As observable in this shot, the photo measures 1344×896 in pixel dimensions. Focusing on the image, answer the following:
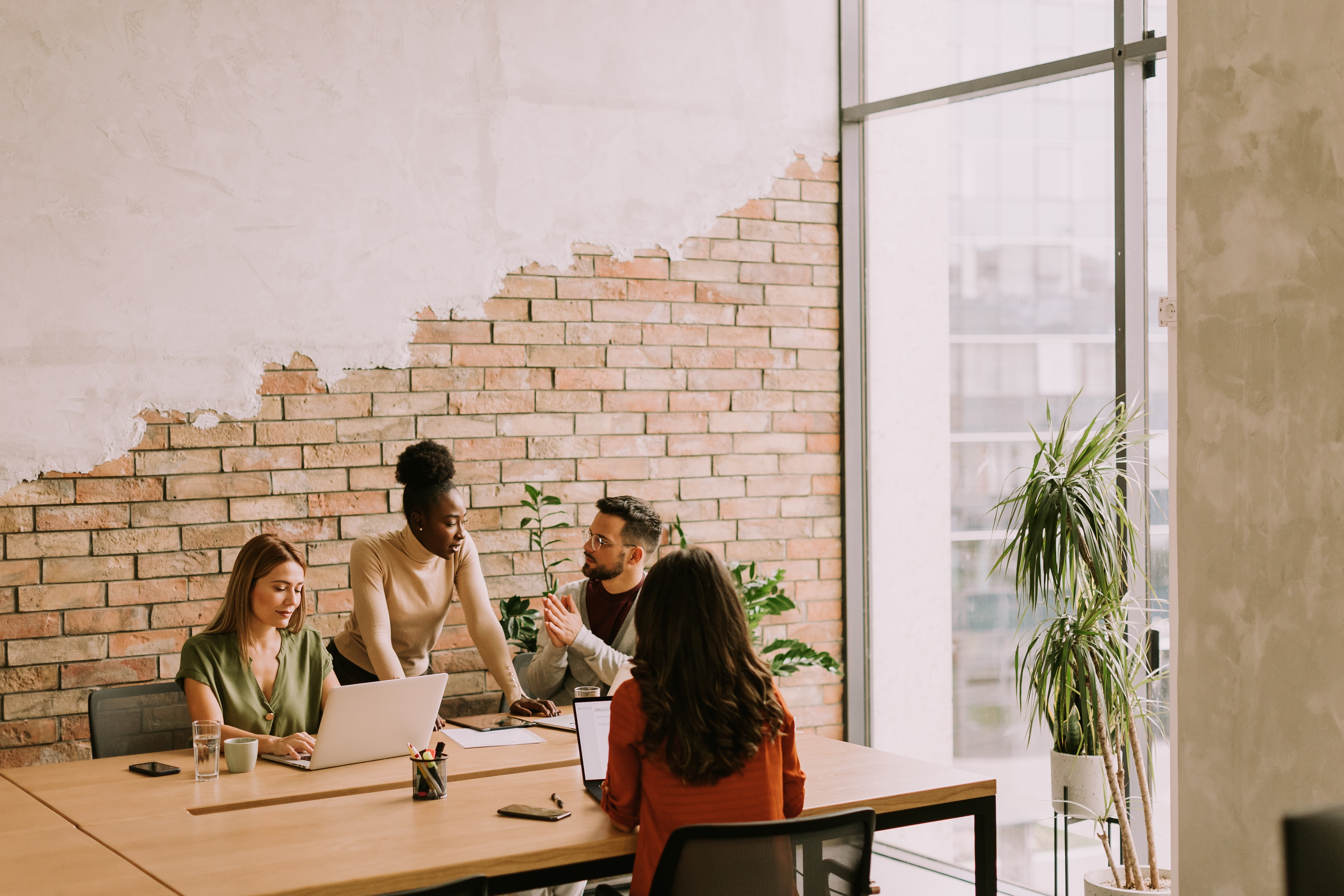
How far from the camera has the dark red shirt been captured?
4164 millimetres

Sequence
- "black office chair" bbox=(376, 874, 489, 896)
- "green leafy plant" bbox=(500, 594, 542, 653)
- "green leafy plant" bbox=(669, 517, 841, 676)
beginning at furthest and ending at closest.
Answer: "green leafy plant" bbox=(669, 517, 841, 676)
"green leafy plant" bbox=(500, 594, 542, 653)
"black office chair" bbox=(376, 874, 489, 896)

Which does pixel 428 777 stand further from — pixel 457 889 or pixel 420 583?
pixel 420 583

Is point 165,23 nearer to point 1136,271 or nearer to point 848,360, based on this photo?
point 848,360

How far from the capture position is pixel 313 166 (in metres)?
4.45

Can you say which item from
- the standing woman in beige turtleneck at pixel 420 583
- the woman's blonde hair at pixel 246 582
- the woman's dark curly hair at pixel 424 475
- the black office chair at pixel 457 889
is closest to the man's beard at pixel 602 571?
the standing woman in beige turtleneck at pixel 420 583

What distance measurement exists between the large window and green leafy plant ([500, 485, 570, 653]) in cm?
129

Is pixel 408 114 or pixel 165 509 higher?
pixel 408 114

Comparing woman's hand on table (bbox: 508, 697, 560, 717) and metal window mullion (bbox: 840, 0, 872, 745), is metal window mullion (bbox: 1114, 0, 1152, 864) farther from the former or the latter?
woman's hand on table (bbox: 508, 697, 560, 717)

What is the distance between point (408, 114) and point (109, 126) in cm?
97

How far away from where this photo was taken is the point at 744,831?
232cm

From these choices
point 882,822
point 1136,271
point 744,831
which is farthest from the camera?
point 1136,271

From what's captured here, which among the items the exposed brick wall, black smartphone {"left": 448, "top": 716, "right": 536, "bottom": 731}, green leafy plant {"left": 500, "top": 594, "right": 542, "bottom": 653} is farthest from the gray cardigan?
the exposed brick wall

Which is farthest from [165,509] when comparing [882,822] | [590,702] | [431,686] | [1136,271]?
[1136,271]

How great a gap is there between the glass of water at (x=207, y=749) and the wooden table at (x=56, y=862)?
336mm
